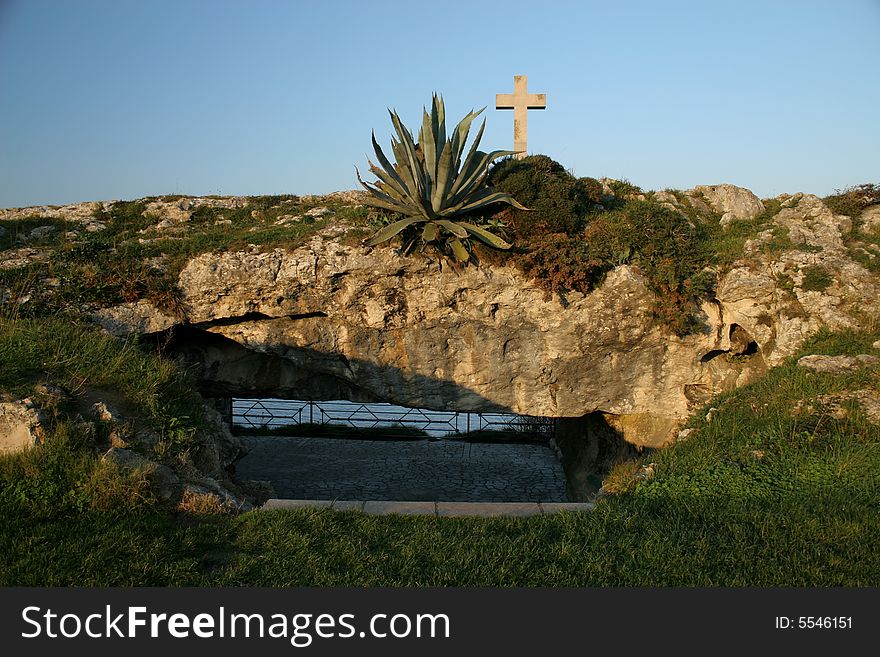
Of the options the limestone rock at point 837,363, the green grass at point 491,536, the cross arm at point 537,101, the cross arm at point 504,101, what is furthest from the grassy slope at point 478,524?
the cross arm at point 504,101

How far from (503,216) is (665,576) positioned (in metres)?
6.89

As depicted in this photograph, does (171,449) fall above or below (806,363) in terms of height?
below

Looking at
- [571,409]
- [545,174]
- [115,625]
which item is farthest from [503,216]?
[115,625]

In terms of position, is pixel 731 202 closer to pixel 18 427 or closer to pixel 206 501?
pixel 206 501

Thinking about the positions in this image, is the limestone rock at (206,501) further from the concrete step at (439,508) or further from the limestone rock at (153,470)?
the concrete step at (439,508)

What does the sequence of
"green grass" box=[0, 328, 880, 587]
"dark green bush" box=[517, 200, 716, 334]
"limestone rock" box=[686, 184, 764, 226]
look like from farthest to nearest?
1. "limestone rock" box=[686, 184, 764, 226]
2. "dark green bush" box=[517, 200, 716, 334]
3. "green grass" box=[0, 328, 880, 587]

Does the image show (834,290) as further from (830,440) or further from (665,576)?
(665,576)

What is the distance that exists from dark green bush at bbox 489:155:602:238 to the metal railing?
10.1 metres

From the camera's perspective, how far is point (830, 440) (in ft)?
23.3

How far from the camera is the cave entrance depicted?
45.6 ft

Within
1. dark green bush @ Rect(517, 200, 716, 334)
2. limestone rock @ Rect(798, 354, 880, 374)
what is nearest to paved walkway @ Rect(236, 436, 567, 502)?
dark green bush @ Rect(517, 200, 716, 334)

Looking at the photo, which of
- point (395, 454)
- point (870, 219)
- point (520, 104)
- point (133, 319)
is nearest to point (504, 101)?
point (520, 104)

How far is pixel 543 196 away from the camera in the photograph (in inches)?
408

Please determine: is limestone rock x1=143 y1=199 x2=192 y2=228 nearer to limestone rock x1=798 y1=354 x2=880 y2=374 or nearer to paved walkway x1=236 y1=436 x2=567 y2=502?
paved walkway x1=236 y1=436 x2=567 y2=502
